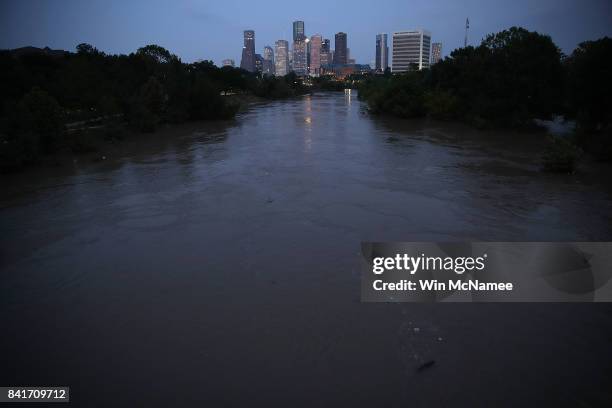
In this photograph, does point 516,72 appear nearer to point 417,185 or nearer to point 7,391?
point 417,185

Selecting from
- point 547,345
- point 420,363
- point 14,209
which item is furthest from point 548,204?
point 14,209
